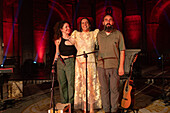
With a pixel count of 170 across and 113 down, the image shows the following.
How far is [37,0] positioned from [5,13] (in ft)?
11.2

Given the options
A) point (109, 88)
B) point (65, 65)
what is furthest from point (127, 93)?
point (65, 65)

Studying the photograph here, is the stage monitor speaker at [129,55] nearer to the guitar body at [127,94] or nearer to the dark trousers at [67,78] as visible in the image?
the guitar body at [127,94]

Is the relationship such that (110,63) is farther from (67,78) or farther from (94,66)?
(67,78)

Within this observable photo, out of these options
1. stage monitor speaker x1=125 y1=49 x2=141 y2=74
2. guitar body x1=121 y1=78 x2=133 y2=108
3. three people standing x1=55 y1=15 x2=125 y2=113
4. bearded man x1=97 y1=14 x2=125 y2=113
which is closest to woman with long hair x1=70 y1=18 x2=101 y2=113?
three people standing x1=55 y1=15 x2=125 y2=113

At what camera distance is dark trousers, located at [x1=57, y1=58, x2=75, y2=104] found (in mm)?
3482

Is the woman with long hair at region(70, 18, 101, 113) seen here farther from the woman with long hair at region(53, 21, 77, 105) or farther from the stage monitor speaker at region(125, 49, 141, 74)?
the stage monitor speaker at region(125, 49, 141, 74)

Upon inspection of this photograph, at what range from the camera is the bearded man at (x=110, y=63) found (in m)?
3.13

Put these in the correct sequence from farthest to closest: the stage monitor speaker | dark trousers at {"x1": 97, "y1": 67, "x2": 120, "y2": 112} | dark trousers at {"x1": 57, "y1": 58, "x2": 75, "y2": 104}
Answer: the stage monitor speaker → dark trousers at {"x1": 57, "y1": 58, "x2": 75, "y2": 104} → dark trousers at {"x1": 97, "y1": 67, "x2": 120, "y2": 112}

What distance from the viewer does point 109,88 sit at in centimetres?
327

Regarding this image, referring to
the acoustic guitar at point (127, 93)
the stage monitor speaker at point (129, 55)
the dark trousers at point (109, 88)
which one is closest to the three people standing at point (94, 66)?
the dark trousers at point (109, 88)

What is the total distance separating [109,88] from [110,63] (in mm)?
546

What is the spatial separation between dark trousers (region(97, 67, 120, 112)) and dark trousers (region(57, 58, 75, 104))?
65 centimetres

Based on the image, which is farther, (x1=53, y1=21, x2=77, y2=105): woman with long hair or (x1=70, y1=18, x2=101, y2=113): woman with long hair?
(x1=53, y1=21, x2=77, y2=105): woman with long hair

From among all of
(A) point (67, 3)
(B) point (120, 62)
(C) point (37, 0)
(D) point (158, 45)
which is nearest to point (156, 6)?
(D) point (158, 45)
